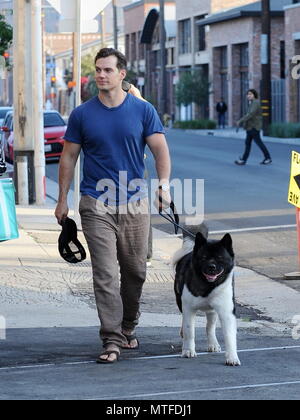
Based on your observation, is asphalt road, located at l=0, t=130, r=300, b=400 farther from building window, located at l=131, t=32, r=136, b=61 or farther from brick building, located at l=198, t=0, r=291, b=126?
building window, located at l=131, t=32, r=136, b=61

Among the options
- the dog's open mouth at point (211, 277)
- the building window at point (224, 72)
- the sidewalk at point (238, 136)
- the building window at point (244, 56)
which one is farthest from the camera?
the building window at point (224, 72)

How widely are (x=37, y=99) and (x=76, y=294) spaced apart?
359 inches

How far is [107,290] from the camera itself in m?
8.06

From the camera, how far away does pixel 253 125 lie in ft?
97.2

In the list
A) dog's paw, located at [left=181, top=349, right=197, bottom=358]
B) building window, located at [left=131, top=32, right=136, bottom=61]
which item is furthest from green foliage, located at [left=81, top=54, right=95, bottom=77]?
dog's paw, located at [left=181, top=349, right=197, bottom=358]

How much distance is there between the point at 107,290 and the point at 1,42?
73.2 ft

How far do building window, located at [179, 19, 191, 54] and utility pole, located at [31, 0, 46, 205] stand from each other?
186 feet

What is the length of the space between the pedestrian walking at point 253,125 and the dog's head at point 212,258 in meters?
21.4

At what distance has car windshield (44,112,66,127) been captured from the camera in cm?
3438

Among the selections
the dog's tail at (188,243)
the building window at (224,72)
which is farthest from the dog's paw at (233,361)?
the building window at (224,72)

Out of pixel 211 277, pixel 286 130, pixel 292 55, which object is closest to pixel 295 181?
pixel 211 277

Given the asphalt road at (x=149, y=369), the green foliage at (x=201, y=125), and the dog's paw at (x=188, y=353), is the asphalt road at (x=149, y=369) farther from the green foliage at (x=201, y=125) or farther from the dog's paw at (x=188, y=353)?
the green foliage at (x=201, y=125)

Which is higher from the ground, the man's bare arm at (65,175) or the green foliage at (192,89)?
the green foliage at (192,89)

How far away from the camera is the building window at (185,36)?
251 feet
